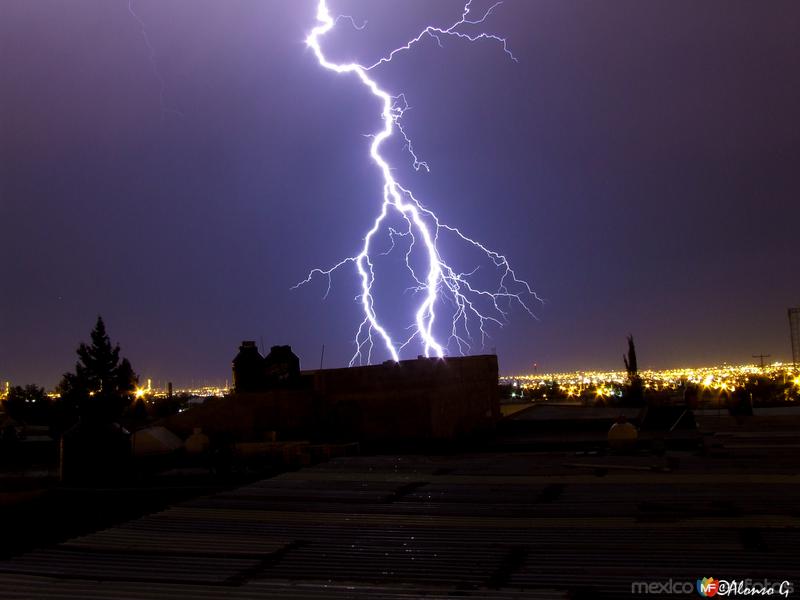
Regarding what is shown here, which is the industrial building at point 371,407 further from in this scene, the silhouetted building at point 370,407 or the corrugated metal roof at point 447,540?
the corrugated metal roof at point 447,540

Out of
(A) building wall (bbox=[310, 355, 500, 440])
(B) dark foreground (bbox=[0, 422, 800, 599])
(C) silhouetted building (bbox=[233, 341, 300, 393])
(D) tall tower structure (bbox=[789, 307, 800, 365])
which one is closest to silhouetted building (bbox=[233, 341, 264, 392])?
(C) silhouetted building (bbox=[233, 341, 300, 393])

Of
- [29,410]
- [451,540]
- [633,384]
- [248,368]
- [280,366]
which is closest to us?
[451,540]

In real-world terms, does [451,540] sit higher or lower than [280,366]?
lower

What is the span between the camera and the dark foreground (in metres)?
5.00

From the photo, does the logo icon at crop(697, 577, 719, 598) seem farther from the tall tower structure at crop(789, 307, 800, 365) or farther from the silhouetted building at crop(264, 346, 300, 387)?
the tall tower structure at crop(789, 307, 800, 365)

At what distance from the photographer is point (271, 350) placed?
2725 cm

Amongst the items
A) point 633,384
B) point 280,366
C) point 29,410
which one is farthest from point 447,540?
point 29,410

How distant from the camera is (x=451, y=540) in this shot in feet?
20.4

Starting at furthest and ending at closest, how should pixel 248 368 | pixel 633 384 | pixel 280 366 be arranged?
pixel 633 384 → pixel 248 368 → pixel 280 366

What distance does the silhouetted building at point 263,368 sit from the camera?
2625cm

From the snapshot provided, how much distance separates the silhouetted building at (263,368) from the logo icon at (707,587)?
2092cm

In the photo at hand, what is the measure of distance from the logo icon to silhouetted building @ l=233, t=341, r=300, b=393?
20915mm

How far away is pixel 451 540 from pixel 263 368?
71.2 feet

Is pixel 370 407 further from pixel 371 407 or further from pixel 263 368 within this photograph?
pixel 263 368
